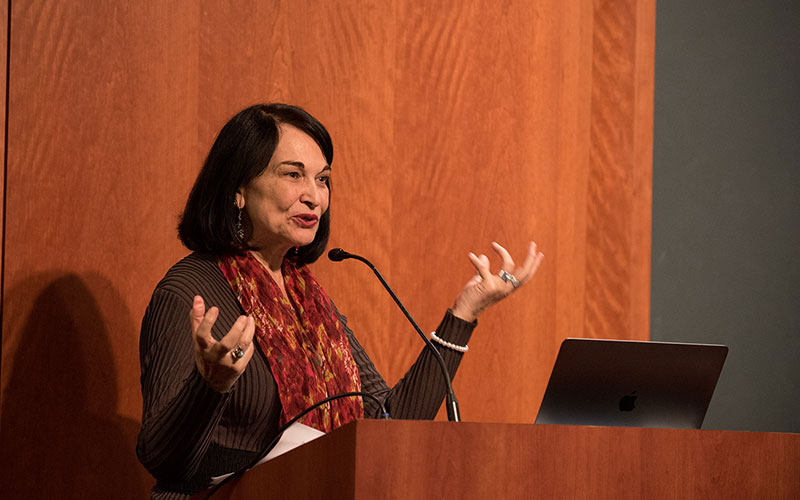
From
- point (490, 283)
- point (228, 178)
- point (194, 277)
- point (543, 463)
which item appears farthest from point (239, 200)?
point (543, 463)

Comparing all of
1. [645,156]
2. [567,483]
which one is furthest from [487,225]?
[567,483]

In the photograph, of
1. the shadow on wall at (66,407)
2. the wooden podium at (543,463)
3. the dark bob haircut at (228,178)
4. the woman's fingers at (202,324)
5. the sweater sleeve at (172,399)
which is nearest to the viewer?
the wooden podium at (543,463)

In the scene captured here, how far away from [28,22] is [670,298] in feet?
6.97

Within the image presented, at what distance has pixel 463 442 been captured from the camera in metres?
1.01

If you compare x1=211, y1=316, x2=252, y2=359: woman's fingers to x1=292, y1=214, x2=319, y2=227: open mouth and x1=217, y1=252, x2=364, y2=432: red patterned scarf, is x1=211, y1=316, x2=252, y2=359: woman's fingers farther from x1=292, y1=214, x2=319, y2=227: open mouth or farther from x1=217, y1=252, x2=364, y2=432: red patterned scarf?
x1=292, y1=214, x2=319, y2=227: open mouth

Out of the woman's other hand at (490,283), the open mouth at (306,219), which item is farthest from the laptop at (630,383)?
the open mouth at (306,219)

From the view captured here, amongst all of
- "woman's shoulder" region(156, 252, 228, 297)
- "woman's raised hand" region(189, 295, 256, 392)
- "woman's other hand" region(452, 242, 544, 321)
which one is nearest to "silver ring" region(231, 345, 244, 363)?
"woman's raised hand" region(189, 295, 256, 392)

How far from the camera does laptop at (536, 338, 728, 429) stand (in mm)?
1433

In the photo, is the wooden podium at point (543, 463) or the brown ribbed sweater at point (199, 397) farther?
the brown ribbed sweater at point (199, 397)

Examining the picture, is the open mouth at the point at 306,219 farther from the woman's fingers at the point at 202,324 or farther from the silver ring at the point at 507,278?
the woman's fingers at the point at 202,324

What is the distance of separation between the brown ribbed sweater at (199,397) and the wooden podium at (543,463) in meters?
0.35

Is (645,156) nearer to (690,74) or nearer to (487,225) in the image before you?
(690,74)

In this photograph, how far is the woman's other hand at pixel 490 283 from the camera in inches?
69.0

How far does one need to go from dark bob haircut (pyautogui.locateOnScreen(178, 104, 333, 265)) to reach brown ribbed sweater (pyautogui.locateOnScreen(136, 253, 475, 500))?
5cm
